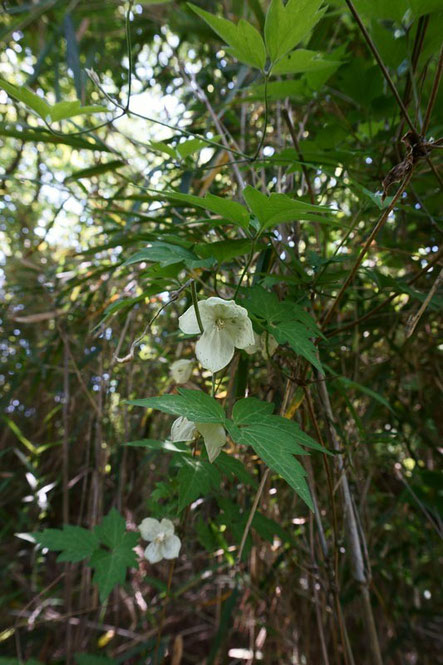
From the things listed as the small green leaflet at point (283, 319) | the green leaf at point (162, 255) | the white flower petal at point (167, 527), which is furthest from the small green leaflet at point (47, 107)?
the white flower petal at point (167, 527)

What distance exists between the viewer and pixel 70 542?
901 mm

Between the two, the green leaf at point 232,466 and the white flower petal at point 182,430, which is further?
the green leaf at point 232,466

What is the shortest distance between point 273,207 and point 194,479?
390mm

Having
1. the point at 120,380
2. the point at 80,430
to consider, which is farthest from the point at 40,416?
the point at 120,380

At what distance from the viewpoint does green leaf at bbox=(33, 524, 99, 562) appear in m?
0.88

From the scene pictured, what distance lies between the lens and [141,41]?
69.0 inches

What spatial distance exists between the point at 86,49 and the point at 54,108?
1438 mm

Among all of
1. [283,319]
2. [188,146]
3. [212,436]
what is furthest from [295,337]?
[188,146]

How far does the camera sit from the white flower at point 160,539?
840 mm

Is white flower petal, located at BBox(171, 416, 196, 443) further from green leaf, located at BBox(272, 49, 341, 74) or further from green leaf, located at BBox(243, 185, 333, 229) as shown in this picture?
green leaf, located at BBox(272, 49, 341, 74)

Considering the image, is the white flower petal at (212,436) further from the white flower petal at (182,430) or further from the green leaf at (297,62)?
the green leaf at (297,62)

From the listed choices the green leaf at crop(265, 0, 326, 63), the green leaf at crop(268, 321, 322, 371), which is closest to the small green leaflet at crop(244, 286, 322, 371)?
the green leaf at crop(268, 321, 322, 371)

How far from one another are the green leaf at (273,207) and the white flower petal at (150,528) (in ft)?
2.03

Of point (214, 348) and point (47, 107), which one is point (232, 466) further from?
point (47, 107)
